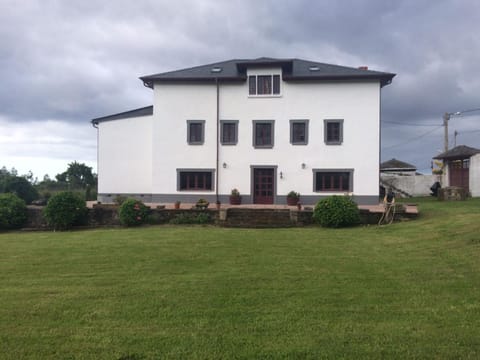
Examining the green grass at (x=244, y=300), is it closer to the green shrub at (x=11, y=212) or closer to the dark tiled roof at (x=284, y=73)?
the green shrub at (x=11, y=212)

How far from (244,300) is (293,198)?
13649mm

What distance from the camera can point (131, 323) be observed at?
416cm

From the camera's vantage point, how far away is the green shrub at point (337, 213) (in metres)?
12.4

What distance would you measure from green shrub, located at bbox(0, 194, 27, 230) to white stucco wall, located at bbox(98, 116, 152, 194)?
6589 mm

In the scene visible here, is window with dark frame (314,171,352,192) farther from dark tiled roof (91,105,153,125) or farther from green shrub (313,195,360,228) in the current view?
dark tiled roof (91,105,153,125)

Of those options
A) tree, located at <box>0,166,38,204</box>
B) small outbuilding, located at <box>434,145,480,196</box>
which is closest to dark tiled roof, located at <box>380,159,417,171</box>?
small outbuilding, located at <box>434,145,480,196</box>

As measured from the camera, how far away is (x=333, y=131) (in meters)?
18.4

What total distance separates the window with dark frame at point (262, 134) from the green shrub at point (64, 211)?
9628 mm

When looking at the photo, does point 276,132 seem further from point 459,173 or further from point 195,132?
point 459,173

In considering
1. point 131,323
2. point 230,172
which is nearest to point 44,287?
point 131,323

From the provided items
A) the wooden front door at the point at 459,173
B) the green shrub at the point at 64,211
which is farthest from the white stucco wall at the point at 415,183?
the green shrub at the point at 64,211

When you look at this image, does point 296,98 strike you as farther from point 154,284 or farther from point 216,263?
point 154,284

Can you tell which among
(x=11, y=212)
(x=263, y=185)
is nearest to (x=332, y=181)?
(x=263, y=185)

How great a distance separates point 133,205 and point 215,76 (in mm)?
8998
